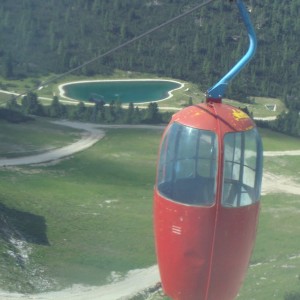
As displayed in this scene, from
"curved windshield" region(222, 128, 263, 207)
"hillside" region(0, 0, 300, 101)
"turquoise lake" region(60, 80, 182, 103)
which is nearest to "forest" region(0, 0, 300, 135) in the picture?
"hillside" region(0, 0, 300, 101)

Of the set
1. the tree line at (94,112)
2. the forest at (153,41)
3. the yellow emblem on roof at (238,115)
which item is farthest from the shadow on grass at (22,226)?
the forest at (153,41)

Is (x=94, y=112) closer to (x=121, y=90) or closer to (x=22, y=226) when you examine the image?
(x=121, y=90)

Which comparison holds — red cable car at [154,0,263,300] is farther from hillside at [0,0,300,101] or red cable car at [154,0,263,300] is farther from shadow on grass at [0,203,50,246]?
hillside at [0,0,300,101]

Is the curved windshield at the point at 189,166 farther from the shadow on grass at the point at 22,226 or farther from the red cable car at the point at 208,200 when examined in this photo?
the shadow on grass at the point at 22,226

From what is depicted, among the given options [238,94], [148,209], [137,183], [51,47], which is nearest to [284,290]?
[148,209]

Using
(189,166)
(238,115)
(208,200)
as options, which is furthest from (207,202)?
(238,115)

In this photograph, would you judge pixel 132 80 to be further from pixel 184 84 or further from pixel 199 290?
pixel 199 290

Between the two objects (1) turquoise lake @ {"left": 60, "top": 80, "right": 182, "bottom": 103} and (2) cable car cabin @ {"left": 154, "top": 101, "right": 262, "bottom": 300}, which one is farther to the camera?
(1) turquoise lake @ {"left": 60, "top": 80, "right": 182, "bottom": 103}
